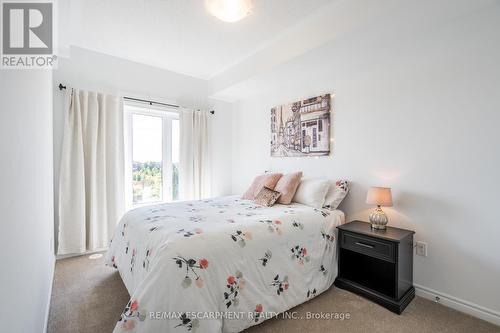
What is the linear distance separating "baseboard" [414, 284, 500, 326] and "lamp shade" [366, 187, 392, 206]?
833mm

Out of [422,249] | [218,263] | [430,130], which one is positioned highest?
[430,130]

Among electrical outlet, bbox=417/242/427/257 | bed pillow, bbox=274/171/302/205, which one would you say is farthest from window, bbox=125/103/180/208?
electrical outlet, bbox=417/242/427/257

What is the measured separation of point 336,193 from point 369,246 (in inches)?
27.2

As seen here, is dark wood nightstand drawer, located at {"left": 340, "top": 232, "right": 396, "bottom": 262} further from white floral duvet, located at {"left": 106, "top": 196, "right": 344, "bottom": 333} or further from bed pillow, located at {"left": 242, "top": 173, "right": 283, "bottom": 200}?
bed pillow, located at {"left": 242, "top": 173, "right": 283, "bottom": 200}

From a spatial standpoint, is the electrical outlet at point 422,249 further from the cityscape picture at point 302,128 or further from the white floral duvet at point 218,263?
the cityscape picture at point 302,128

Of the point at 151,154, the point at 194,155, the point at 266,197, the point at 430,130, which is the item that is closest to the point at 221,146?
the point at 194,155

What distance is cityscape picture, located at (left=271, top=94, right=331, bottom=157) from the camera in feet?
9.62

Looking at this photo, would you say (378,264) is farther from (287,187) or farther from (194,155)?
(194,155)

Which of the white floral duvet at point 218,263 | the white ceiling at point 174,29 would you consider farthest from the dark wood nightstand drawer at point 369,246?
the white ceiling at point 174,29

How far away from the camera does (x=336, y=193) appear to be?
263 centimetres

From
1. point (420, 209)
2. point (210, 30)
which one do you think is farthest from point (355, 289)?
point (210, 30)

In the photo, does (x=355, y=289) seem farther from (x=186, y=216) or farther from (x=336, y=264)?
(x=186, y=216)

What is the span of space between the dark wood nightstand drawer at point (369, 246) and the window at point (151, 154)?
8.72 ft

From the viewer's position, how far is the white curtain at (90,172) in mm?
2844
